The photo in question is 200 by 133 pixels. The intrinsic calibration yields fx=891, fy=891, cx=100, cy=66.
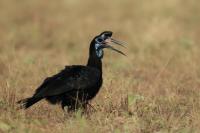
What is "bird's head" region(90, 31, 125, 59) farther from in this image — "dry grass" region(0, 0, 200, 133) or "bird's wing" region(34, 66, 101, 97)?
"dry grass" region(0, 0, 200, 133)

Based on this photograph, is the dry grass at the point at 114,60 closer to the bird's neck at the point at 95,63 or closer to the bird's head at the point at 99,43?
the bird's neck at the point at 95,63

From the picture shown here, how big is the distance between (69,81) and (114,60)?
5.32 m

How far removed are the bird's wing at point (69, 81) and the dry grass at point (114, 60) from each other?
1.00 ft

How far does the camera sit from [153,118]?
10141mm

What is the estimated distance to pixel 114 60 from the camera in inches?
623

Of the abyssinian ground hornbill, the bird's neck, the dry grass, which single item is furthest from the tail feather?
the bird's neck

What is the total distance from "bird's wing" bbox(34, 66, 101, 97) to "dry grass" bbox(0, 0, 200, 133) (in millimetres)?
305

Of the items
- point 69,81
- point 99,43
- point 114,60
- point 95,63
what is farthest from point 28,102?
point 114,60

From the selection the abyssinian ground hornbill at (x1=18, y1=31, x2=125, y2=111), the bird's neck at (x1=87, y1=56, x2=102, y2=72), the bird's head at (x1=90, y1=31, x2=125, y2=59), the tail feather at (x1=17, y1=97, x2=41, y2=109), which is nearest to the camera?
the tail feather at (x1=17, y1=97, x2=41, y2=109)

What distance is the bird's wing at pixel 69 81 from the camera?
10.3 meters

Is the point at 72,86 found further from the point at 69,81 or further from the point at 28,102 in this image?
the point at 28,102

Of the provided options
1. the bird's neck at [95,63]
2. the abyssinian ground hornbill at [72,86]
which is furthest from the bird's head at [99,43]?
the abyssinian ground hornbill at [72,86]

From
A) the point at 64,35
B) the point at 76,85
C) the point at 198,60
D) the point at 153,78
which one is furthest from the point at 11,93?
the point at 64,35

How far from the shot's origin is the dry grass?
9.91 meters
